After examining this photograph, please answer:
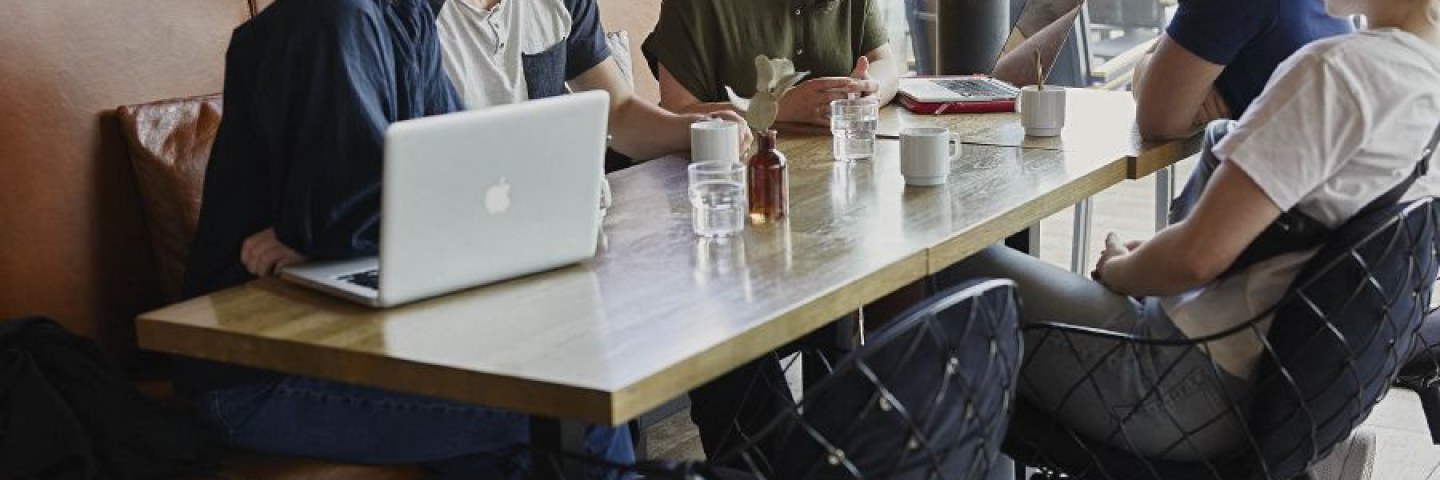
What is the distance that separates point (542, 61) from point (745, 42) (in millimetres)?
670

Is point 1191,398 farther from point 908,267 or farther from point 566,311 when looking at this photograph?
point 566,311

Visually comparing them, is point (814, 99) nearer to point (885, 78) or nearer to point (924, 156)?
point (885, 78)

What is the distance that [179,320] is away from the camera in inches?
75.5

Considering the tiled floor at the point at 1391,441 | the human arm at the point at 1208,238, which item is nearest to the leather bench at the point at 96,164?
the tiled floor at the point at 1391,441

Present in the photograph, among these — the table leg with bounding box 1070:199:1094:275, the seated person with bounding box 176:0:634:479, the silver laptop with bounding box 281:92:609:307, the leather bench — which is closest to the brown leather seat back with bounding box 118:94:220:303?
the leather bench

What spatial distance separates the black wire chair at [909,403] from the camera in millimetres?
1728

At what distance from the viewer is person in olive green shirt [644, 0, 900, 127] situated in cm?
342

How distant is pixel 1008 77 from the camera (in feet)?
12.0

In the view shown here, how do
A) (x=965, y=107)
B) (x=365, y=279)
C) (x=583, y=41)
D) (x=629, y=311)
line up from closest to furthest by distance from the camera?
(x=629, y=311)
(x=365, y=279)
(x=583, y=41)
(x=965, y=107)

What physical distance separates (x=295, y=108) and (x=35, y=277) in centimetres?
90

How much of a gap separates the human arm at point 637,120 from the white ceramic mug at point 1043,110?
497mm

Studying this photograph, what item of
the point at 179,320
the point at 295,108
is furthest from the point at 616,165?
the point at 179,320

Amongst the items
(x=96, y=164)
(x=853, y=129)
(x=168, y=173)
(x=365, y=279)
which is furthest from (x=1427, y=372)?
(x=96, y=164)

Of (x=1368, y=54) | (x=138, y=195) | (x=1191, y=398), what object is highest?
(x=1368, y=54)
